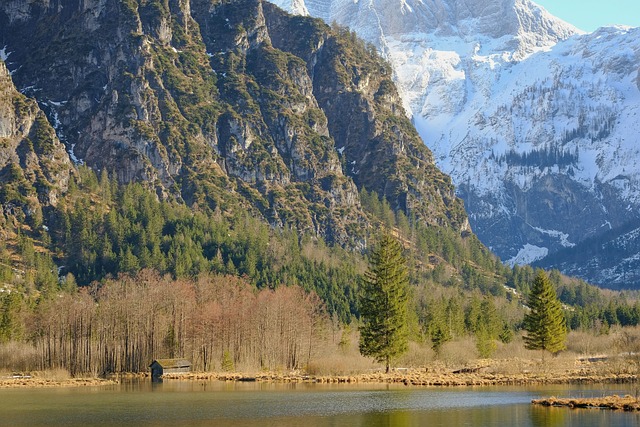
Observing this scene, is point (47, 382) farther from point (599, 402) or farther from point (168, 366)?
point (599, 402)

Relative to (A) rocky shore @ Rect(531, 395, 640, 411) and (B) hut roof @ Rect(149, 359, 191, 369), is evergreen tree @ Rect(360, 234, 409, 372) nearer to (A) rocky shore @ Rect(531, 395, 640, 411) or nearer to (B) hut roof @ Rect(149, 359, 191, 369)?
(B) hut roof @ Rect(149, 359, 191, 369)

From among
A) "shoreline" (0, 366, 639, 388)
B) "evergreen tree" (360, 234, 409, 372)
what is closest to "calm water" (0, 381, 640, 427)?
"shoreline" (0, 366, 639, 388)

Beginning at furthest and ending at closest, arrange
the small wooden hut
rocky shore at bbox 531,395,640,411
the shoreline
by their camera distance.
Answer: the small wooden hut
the shoreline
rocky shore at bbox 531,395,640,411

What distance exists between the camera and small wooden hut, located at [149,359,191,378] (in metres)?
163

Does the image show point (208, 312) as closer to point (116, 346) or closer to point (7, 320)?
point (116, 346)

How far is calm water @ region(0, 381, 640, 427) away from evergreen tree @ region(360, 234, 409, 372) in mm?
18335

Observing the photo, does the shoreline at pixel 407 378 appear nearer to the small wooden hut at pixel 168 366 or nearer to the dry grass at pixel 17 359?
the small wooden hut at pixel 168 366

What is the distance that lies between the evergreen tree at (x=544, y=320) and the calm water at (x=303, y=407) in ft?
143

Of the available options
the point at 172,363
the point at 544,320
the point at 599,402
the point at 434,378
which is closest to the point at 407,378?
the point at 434,378

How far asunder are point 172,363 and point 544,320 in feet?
193

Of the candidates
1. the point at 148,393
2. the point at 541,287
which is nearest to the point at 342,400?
the point at 148,393

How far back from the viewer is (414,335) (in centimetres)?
19062

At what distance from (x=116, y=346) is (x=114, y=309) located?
6.61m

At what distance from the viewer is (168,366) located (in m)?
164
